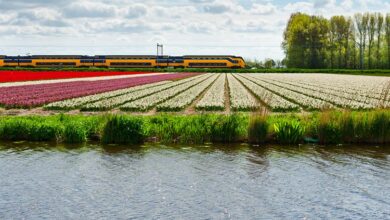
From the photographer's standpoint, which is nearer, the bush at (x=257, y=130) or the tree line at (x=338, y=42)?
the bush at (x=257, y=130)

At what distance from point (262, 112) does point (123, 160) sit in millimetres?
5230

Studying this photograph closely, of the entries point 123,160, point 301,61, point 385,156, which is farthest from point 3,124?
point 301,61

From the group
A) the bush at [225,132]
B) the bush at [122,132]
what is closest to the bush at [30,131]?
the bush at [122,132]

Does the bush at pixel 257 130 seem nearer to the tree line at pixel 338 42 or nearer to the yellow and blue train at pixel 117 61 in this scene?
the yellow and blue train at pixel 117 61

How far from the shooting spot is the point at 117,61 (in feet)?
351

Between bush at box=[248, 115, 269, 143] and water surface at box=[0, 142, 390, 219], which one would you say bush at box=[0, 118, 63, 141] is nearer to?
water surface at box=[0, 142, 390, 219]

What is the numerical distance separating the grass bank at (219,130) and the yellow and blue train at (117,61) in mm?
91062

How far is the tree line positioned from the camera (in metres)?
127

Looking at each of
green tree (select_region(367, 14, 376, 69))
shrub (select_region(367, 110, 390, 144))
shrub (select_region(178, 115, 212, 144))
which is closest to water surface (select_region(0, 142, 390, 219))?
shrub (select_region(178, 115, 212, 144))

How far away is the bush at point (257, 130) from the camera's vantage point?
15828 millimetres

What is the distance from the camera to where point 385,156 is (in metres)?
13.8

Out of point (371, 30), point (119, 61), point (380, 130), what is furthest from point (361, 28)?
point (380, 130)

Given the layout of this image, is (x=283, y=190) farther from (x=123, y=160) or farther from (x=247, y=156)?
(x=123, y=160)

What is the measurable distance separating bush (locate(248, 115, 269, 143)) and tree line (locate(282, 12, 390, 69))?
114m
